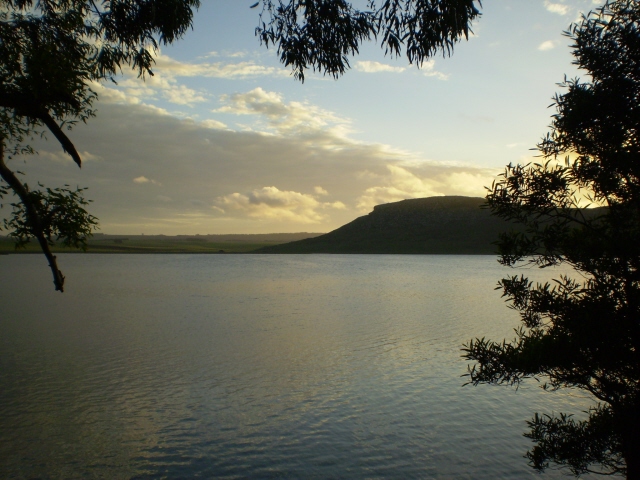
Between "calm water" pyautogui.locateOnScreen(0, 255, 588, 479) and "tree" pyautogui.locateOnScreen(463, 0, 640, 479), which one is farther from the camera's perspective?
"calm water" pyautogui.locateOnScreen(0, 255, 588, 479)

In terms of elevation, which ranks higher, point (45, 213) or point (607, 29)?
point (607, 29)

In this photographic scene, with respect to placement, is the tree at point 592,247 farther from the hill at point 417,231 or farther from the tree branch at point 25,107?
the hill at point 417,231

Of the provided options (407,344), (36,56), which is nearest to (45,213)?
(36,56)

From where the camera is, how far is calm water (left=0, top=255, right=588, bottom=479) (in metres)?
7.98

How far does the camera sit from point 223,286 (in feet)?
139

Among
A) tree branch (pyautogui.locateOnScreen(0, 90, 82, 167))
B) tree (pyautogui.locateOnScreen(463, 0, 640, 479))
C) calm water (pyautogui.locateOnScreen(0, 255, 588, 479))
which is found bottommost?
calm water (pyautogui.locateOnScreen(0, 255, 588, 479))

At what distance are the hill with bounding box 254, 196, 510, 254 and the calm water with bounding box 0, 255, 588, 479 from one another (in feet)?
367

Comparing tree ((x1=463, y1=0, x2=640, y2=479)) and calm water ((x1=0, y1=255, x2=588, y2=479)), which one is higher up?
tree ((x1=463, y1=0, x2=640, y2=479))

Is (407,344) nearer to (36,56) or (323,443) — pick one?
(323,443)

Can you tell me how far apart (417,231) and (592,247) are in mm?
140833

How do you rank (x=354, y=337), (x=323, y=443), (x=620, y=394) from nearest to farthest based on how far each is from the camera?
(x=620, y=394)
(x=323, y=443)
(x=354, y=337)

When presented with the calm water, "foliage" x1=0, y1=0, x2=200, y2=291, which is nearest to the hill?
the calm water

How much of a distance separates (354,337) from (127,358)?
8.01m

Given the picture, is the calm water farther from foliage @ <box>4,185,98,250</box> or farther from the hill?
the hill
